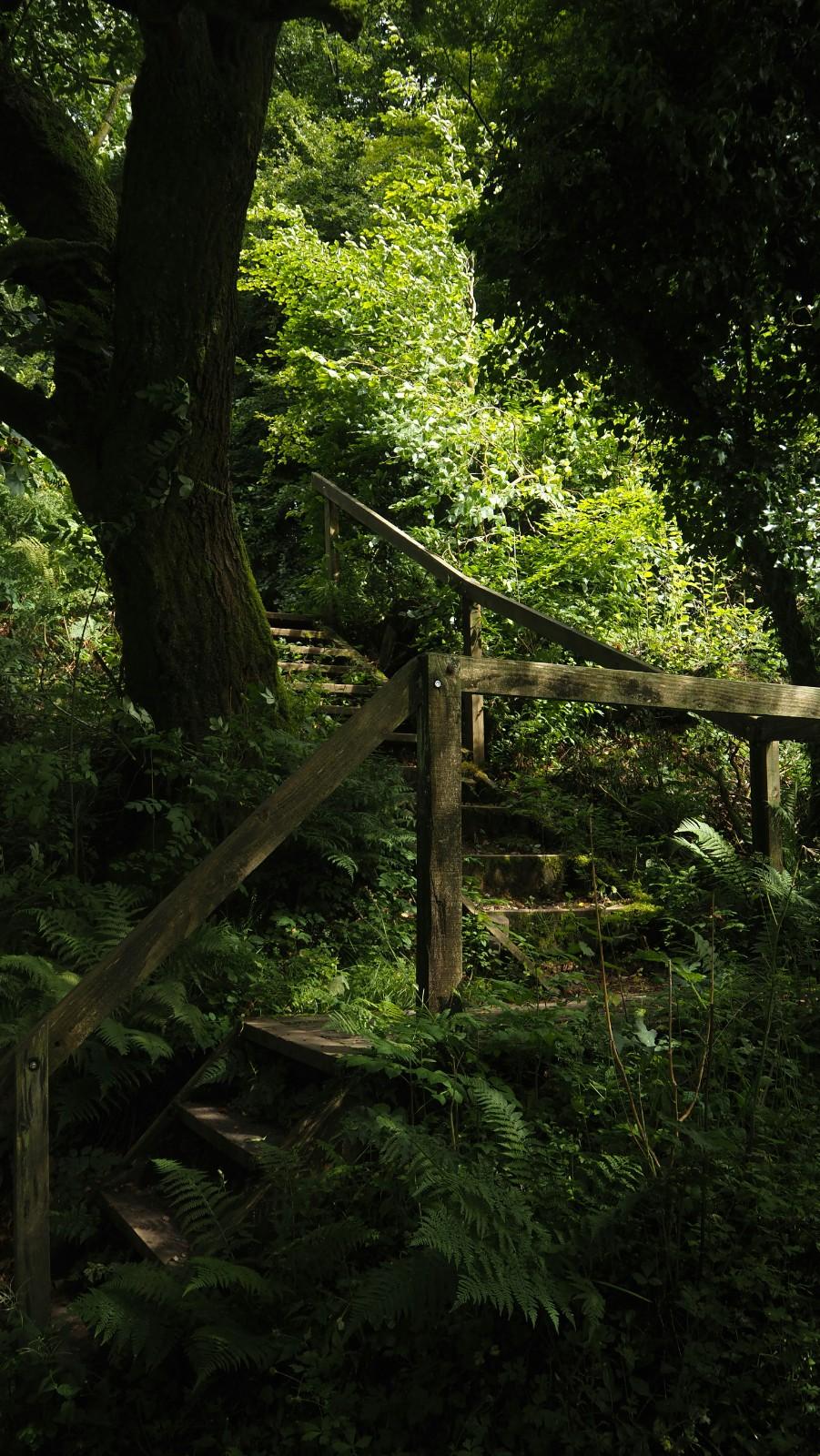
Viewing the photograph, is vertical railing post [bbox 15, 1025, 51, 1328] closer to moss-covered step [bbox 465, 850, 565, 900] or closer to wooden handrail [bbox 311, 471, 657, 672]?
wooden handrail [bbox 311, 471, 657, 672]

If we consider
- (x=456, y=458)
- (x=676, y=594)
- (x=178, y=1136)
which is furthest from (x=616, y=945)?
(x=456, y=458)

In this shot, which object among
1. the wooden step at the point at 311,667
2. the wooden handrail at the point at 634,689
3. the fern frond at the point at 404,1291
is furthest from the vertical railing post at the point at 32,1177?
the wooden step at the point at 311,667

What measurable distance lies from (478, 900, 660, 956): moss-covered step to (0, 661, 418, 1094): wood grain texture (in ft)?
6.36

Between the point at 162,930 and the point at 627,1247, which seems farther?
the point at 162,930

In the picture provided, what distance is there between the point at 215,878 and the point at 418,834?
2.45 feet

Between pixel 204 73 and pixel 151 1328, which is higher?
pixel 204 73

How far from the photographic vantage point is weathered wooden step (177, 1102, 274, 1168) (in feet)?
11.0

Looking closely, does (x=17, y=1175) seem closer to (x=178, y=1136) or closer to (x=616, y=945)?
(x=178, y=1136)

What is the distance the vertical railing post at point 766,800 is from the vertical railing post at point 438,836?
1851 mm

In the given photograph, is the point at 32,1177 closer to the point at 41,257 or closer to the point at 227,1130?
the point at 227,1130

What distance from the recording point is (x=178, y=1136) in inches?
152

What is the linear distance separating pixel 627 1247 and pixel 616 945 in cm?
313

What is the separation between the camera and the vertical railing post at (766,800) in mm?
4836

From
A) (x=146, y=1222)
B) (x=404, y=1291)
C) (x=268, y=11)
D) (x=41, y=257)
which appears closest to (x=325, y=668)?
(x=41, y=257)
